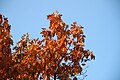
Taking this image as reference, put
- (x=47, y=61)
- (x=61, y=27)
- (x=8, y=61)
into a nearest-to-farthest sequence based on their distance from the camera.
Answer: (x=8, y=61), (x=47, y=61), (x=61, y=27)

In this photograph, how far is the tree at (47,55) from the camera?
12.5 metres

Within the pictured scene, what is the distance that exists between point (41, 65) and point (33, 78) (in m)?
0.76

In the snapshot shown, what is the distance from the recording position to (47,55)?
13297mm

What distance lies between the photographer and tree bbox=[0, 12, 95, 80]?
12.5m

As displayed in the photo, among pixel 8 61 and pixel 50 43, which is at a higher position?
pixel 50 43

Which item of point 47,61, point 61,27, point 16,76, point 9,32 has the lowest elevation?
point 16,76

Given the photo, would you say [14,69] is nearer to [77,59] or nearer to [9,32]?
[9,32]

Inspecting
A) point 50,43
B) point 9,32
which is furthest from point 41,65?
point 9,32

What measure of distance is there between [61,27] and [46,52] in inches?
64.9

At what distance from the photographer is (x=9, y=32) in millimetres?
12930

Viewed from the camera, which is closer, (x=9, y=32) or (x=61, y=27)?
(x=9, y=32)

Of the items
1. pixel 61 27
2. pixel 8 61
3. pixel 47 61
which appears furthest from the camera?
pixel 61 27

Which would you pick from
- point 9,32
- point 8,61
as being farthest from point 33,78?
point 9,32

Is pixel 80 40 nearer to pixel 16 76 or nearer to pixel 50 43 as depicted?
pixel 50 43
